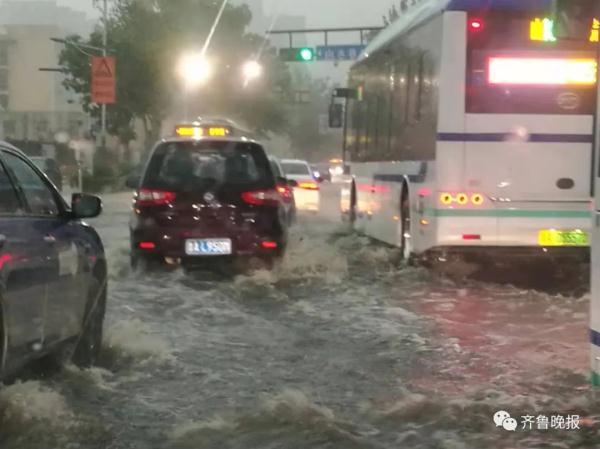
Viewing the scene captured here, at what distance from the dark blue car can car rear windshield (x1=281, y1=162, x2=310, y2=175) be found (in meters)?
25.1

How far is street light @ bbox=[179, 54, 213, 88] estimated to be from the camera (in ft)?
214

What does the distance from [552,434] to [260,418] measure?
1641 mm

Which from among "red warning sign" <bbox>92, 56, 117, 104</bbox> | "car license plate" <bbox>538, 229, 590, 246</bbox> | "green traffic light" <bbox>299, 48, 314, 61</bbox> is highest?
"green traffic light" <bbox>299, 48, 314, 61</bbox>

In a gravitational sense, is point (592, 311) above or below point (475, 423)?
above

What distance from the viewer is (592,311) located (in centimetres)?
644

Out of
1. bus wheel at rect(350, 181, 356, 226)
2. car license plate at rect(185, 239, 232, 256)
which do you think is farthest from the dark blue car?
bus wheel at rect(350, 181, 356, 226)

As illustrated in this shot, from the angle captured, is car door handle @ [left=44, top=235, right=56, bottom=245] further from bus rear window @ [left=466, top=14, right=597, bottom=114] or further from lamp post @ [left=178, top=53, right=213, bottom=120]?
lamp post @ [left=178, top=53, right=213, bottom=120]

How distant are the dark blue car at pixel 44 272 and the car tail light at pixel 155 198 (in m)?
4.95

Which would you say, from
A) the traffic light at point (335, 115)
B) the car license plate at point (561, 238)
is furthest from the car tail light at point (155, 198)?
the traffic light at point (335, 115)

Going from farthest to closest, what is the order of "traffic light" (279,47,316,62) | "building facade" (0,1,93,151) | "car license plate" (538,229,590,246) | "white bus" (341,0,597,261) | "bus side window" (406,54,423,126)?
"building facade" (0,1,93,151), "traffic light" (279,47,316,62), "bus side window" (406,54,423,126), "car license plate" (538,229,590,246), "white bus" (341,0,597,261)

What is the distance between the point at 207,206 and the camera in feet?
43.0

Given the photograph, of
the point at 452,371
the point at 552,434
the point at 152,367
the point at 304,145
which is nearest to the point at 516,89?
the point at 452,371

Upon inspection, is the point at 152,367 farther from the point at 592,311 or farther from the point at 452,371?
the point at 592,311

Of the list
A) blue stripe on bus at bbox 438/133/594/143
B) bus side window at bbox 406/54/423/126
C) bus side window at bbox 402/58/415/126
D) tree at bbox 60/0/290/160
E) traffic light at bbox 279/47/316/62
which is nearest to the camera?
blue stripe on bus at bbox 438/133/594/143
